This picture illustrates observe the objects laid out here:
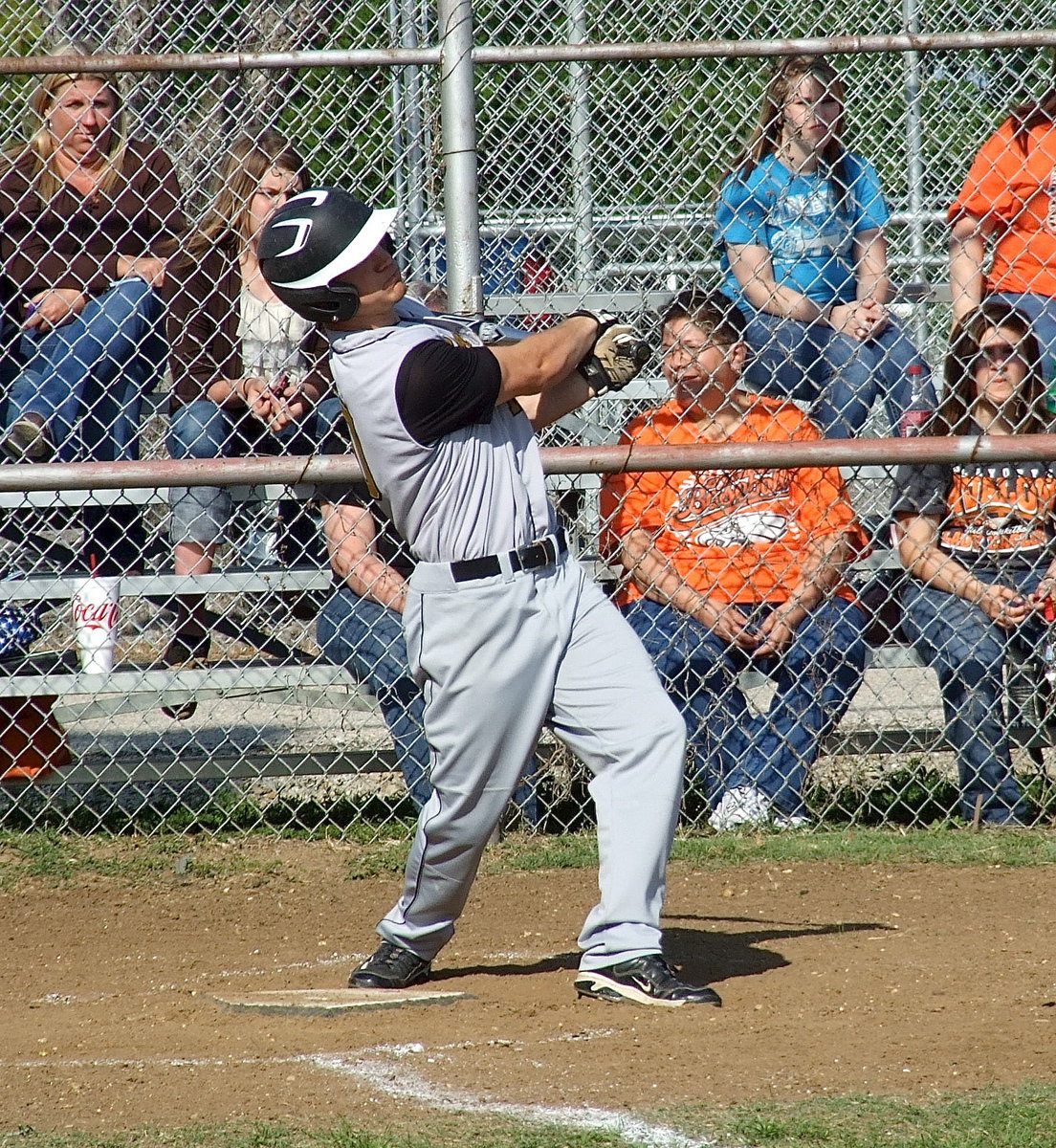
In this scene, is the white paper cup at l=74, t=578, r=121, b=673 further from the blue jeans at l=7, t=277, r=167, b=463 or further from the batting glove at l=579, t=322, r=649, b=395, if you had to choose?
the batting glove at l=579, t=322, r=649, b=395

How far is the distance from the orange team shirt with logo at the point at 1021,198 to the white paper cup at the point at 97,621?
3497 mm

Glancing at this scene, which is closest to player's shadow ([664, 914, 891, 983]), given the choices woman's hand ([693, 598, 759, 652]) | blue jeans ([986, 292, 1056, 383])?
woman's hand ([693, 598, 759, 652])

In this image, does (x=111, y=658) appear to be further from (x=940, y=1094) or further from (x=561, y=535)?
(x=940, y=1094)

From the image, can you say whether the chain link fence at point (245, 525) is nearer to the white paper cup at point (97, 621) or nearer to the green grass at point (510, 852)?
the white paper cup at point (97, 621)

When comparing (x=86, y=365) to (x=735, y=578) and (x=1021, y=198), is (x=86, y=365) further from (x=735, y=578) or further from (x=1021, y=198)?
(x=1021, y=198)

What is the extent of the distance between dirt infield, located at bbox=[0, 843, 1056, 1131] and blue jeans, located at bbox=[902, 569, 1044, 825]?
1.90ft

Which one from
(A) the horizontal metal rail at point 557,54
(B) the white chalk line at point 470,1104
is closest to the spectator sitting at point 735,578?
(A) the horizontal metal rail at point 557,54

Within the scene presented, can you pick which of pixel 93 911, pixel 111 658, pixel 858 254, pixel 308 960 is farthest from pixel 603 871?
pixel 858 254

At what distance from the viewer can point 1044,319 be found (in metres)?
5.60

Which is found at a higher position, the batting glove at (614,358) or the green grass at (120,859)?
the batting glove at (614,358)

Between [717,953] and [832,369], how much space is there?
235cm

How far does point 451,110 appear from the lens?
472 centimetres

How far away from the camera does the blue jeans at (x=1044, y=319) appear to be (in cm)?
551

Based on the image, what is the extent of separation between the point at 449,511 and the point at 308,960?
57.4 inches
